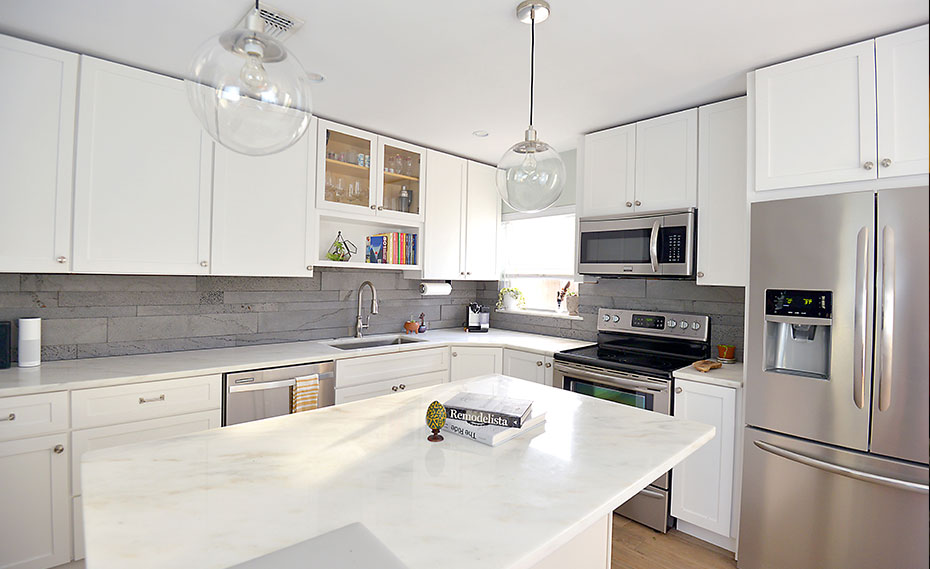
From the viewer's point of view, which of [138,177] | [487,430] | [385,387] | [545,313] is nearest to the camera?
[487,430]

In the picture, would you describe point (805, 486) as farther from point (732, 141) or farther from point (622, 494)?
point (732, 141)

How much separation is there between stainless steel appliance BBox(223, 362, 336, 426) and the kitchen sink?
63 centimetres

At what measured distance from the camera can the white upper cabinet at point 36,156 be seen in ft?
6.62

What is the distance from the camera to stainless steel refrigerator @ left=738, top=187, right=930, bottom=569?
1708 mm

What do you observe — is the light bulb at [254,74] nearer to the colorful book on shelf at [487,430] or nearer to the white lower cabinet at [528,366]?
the colorful book on shelf at [487,430]

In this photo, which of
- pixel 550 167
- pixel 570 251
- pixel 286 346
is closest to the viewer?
pixel 550 167

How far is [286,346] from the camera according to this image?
3061mm

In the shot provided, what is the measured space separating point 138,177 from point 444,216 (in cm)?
212

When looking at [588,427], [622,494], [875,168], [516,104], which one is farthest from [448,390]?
[875,168]

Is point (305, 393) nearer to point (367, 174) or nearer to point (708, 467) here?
point (367, 174)

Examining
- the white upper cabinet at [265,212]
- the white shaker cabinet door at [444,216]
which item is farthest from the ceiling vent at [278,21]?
the white shaker cabinet door at [444,216]

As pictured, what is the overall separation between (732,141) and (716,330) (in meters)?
1.17

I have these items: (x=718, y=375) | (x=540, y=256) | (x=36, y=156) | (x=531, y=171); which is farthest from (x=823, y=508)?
(x=36, y=156)

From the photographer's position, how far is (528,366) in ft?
10.8
